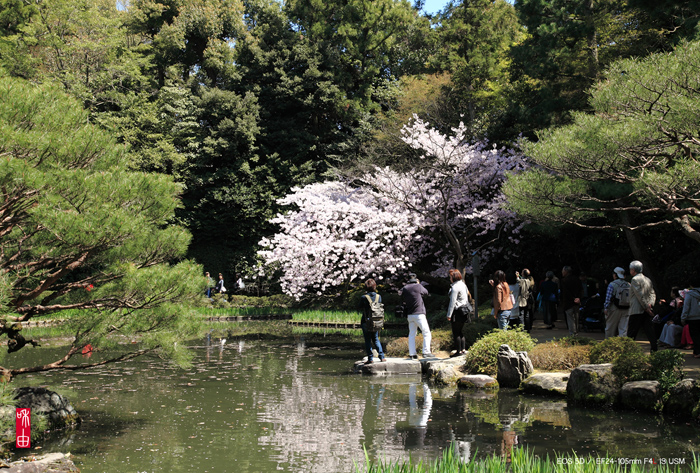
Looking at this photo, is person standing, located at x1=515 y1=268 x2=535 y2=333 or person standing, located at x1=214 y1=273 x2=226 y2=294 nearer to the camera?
person standing, located at x1=515 y1=268 x2=535 y2=333

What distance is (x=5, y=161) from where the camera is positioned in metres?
5.95

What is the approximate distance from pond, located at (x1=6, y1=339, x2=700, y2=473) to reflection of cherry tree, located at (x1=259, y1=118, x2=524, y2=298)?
774 centimetres

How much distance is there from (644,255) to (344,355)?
8081mm

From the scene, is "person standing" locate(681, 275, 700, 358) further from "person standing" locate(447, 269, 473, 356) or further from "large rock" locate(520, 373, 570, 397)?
"person standing" locate(447, 269, 473, 356)

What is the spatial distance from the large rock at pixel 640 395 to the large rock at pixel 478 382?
2121mm

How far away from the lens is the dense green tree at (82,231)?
6387mm

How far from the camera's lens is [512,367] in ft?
32.9

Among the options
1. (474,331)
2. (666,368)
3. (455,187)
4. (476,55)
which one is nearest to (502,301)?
(474,331)

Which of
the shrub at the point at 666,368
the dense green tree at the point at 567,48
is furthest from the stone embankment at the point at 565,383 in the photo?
the dense green tree at the point at 567,48

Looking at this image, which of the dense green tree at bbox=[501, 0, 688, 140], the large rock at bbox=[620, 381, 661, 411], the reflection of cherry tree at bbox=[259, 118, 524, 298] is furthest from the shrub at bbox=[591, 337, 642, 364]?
the dense green tree at bbox=[501, 0, 688, 140]

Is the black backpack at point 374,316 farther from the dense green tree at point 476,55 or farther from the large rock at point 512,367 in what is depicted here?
the dense green tree at point 476,55

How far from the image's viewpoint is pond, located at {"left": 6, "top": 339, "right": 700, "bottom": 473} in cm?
612

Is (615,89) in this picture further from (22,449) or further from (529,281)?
(22,449)

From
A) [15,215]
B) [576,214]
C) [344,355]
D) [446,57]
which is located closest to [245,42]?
[446,57]
